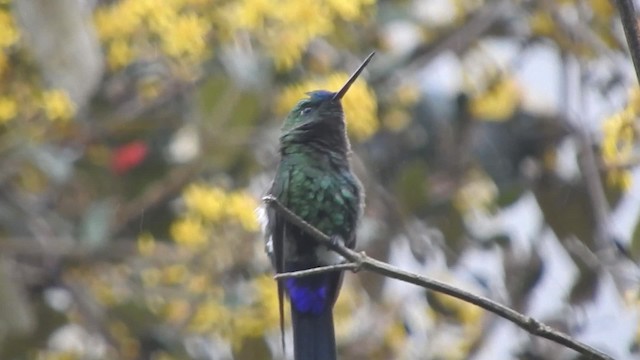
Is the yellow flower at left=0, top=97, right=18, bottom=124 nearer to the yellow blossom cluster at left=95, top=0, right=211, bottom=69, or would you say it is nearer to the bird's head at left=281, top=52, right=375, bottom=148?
the yellow blossom cluster at left=95, top=0, right=211, bottom=69

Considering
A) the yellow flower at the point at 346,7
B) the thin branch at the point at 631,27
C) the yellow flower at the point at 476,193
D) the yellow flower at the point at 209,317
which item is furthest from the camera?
the yellow flower at the point at 476,193

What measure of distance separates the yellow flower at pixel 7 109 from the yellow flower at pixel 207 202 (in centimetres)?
44

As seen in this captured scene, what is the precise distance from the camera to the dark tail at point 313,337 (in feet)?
7.22

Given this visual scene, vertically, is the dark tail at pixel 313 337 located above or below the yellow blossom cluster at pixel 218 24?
below

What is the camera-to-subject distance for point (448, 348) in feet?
12.4

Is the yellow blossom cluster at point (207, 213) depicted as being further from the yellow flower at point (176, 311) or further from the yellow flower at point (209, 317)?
the yellow flower at point (176, 311)

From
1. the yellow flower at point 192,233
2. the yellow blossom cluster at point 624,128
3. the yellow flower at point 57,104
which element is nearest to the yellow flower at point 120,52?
the yellow flower at point 57,104

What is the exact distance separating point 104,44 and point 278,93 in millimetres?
446

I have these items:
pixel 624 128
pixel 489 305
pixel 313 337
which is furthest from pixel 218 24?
pixel 489 305

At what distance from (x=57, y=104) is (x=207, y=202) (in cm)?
40

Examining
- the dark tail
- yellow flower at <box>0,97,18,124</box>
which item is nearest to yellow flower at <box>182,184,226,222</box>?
yellow flower at <box>0,97,18,124</box>

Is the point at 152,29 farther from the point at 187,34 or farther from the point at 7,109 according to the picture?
the point at 7,109

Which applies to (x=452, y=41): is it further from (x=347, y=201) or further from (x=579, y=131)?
(x=347, y=201)

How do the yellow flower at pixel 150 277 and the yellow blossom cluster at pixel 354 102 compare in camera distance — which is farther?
the yellow flower at pixel 150 277
